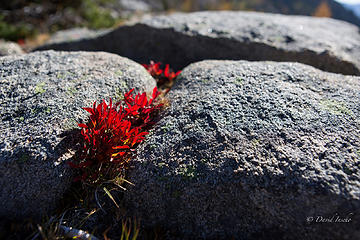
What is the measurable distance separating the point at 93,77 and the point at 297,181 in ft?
9.07

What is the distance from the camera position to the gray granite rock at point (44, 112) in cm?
253

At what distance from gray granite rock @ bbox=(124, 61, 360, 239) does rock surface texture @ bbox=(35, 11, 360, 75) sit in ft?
5.83

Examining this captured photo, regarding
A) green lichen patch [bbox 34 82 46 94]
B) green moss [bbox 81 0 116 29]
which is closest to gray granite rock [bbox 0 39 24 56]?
green moss [bbox 81 0 116 29]

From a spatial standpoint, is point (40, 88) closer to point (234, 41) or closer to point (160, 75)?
point (160, 75)

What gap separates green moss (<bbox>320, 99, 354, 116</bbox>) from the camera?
2.85 metres

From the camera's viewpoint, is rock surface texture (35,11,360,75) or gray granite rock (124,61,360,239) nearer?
gray granite rock (124,61,360,239)

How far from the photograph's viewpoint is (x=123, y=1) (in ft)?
43.6

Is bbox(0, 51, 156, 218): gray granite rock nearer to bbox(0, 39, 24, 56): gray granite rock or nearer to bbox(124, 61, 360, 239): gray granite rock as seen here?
bbox(124, 61, 360, 239): gray granite rock

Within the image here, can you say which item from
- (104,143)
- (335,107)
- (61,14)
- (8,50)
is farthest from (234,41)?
(61,14)

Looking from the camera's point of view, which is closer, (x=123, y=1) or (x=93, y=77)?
(x=93, y=77)

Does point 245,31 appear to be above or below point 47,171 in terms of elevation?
above

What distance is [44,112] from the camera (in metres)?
2.89

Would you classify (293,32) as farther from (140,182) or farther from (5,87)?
(5,87)

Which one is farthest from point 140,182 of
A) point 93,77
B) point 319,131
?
point 319,131
